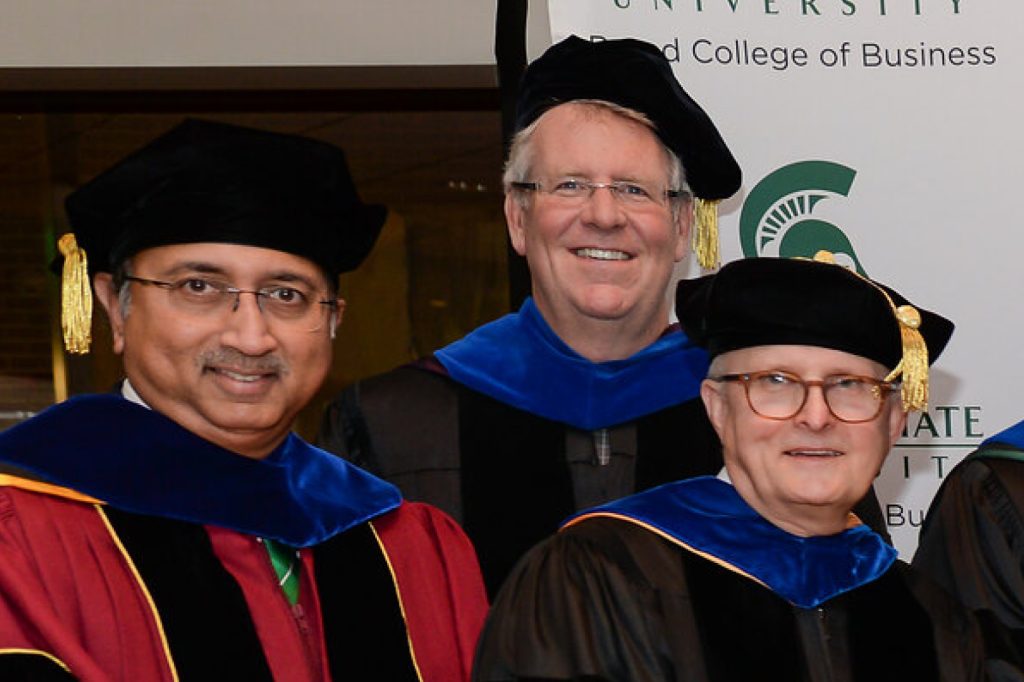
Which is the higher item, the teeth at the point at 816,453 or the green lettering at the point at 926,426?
the teeth at the point at 816,453

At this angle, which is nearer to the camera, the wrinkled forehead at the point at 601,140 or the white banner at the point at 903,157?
the wrinkled forehead at the point at 601,140

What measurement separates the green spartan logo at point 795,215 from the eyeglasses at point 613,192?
917 millimetres

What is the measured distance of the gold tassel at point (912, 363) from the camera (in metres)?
3.05

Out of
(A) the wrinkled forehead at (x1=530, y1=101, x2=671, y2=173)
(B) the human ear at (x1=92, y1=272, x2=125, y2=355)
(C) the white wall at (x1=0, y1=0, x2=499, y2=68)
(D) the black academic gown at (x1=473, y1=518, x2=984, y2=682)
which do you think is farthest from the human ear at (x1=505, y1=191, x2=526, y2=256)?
(C) the white wall at (x1=0, y1=0, x2=499, y2=68)

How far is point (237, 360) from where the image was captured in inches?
116

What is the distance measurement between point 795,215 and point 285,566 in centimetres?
200

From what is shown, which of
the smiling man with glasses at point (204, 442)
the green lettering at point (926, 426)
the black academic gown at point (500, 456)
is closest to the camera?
the smiling man with glasses at point (204, 442)

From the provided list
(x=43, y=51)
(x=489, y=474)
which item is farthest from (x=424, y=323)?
(x=489, y=474)

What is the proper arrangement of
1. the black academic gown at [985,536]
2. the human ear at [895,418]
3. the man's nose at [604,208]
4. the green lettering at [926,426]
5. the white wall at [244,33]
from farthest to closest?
the white wall at [244,33] < the green lettering at [926,426] < the man's nose at [604,208] < the black academic gown at [985,536] < the human ear at [895,418]

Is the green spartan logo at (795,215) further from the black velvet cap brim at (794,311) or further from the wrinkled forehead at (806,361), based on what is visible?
the wrinkled forehead at (806,361)

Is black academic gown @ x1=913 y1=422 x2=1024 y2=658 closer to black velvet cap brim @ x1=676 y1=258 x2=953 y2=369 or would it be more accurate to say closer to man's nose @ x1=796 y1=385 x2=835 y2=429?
black velvet cap brim @ x1=676 y1=258 x2=953 y2=369

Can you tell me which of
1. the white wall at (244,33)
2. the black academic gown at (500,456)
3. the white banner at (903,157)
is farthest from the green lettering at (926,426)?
the white wall at (244,33)

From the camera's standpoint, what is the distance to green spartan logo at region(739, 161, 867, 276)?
15.1ft

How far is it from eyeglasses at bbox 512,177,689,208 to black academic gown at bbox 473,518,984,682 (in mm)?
852
